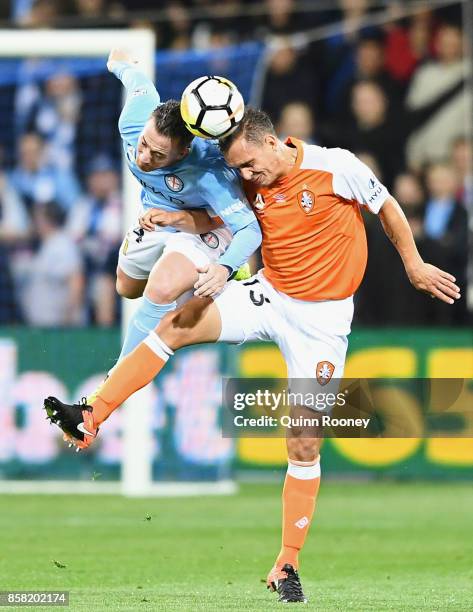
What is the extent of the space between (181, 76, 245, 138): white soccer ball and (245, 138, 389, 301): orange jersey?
545 mm

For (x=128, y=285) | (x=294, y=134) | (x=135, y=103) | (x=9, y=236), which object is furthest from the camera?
(x=9, y=236)

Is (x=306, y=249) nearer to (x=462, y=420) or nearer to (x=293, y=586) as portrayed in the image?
(x=293, y=586)

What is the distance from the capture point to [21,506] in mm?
13984

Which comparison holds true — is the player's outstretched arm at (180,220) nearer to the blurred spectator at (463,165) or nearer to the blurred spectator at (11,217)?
the blurred spectator at (463,165)

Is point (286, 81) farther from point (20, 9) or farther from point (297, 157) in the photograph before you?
point (297, 157)

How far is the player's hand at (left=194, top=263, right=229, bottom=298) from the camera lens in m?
8.44

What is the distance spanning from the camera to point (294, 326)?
900 centimetres

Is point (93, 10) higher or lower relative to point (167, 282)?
higher

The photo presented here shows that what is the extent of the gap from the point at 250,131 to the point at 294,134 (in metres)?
7.20

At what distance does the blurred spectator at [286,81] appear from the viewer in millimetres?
16531

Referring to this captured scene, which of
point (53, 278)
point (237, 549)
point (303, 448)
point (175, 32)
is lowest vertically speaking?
point (237, 549)

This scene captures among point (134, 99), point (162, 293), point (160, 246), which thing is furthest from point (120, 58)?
point (162, 293)

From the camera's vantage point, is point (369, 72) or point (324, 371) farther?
point (369, 72)

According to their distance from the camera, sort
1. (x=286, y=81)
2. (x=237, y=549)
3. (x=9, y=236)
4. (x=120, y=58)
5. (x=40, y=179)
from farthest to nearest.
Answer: (x=40, y=179) → (x=9, y=236) → (x=286, y=81) → (x=237, y=549) → (x=120, y=58)
